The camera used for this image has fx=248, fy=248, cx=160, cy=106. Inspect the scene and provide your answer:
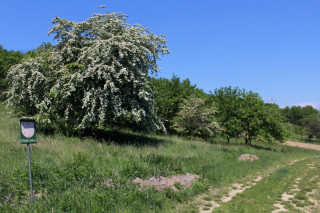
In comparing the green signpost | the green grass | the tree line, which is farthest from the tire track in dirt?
the tree line

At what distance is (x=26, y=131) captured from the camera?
5844 mm

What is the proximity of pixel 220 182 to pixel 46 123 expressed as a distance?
11002 millimetres

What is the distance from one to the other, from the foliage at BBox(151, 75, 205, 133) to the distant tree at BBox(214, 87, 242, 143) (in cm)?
315

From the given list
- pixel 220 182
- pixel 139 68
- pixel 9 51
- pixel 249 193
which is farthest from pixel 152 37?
pixel 9 51

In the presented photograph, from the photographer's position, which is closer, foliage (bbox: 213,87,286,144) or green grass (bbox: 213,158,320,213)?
green grass (bbox: 213,158,320,213)

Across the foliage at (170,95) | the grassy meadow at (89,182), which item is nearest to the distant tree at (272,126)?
the foliage at (170,95)

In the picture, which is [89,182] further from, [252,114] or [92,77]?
[252,114]

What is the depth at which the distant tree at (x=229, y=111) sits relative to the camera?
91.4 feet

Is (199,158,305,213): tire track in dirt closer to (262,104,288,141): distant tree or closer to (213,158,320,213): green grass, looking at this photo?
(213,158,320,213): green grass

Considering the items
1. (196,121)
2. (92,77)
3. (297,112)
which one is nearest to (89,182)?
(92,77)

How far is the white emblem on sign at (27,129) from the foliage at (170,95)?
24.3 meters

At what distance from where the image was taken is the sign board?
5713mm

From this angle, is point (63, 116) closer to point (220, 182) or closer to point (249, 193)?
point (220, 182)

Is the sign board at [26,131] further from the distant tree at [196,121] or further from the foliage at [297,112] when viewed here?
the foliage at [297,112]
